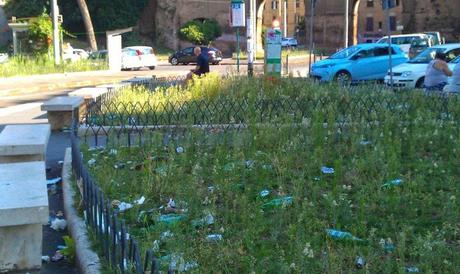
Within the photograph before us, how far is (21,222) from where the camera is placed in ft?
12.1

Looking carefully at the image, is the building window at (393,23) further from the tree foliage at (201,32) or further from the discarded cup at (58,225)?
the discarded cup at (58,225)

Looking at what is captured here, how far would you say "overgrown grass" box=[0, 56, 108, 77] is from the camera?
28225mm

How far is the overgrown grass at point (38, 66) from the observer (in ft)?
92.6

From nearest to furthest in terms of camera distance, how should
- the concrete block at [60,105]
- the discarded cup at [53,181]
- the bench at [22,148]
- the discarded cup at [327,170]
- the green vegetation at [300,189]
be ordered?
the green vegetation at [300,189], the bench at [22,148], the discarded cup at [327,170], the discarded cup at [53,181], the concrete block at [60,105]

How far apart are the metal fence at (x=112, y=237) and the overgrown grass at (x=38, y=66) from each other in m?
A: 24.1

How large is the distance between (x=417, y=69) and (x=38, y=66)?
18904 mm

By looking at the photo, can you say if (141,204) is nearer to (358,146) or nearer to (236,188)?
(236,188)

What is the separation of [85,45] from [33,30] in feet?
72.4

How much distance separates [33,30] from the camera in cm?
3634

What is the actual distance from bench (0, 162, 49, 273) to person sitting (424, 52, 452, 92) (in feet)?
39.8

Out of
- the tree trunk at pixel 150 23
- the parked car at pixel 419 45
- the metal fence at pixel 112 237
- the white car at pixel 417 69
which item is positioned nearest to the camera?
the metal fence at pixel 112 237

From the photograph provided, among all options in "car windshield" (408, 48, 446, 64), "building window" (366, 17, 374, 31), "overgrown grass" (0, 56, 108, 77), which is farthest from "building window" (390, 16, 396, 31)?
"car windshield" (408, 48, 446, 64)

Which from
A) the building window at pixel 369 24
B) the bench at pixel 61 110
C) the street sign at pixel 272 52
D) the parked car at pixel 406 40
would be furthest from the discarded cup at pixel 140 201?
the building window at pixel 369 24

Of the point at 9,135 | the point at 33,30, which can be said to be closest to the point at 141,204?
the point at 9,135
